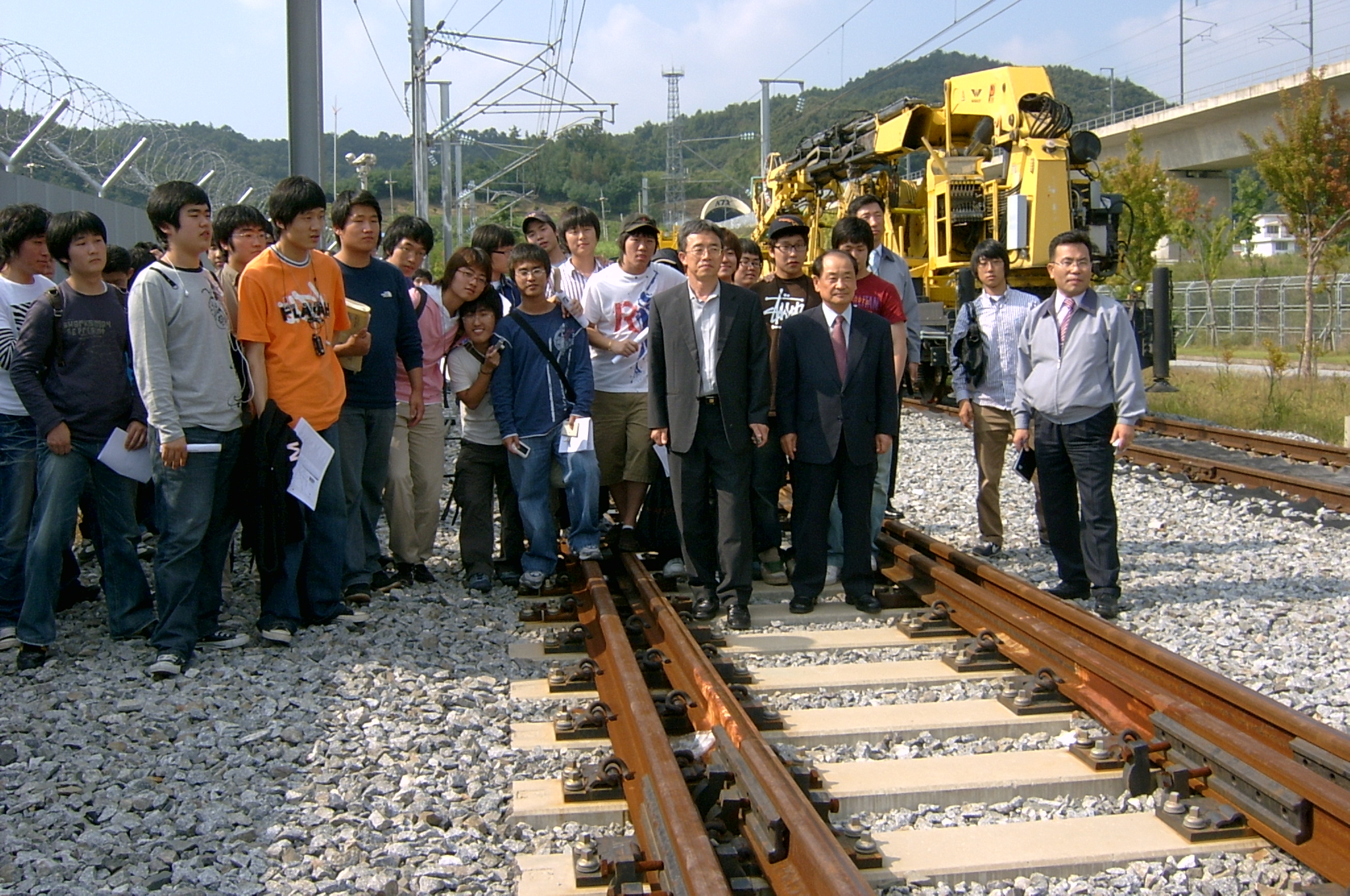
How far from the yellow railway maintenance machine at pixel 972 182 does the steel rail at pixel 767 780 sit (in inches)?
311

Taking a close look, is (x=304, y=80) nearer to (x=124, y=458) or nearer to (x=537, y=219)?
(x=537, y=219)

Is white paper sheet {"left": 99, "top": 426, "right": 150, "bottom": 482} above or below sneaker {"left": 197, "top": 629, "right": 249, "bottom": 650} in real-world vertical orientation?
above

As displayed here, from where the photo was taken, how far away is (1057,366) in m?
6.28

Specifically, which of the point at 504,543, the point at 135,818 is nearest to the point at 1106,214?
the point at 504,543

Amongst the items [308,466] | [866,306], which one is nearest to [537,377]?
[308,466]

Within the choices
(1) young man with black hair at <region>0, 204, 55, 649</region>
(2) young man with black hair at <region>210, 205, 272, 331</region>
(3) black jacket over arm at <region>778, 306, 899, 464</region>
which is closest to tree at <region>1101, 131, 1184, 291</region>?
(3) black jacket over arm at <region>778, 306, 899, 464</region>

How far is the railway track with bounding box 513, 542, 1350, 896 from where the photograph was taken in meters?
3.29

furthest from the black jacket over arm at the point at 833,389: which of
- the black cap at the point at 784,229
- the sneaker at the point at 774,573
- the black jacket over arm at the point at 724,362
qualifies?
the sneaker at the point at 774,573

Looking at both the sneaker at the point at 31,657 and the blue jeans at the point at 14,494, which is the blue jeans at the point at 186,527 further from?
the blue jeans at the point at 14,494

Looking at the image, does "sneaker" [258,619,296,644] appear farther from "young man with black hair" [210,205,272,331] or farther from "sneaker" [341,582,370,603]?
A: "young man with black hair" [210,205,272,331]

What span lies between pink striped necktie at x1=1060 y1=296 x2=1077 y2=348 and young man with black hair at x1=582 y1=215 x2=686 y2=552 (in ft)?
7.22

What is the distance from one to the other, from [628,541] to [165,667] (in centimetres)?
288

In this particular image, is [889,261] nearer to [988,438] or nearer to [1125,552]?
[988,438]

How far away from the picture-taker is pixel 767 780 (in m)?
3.56
